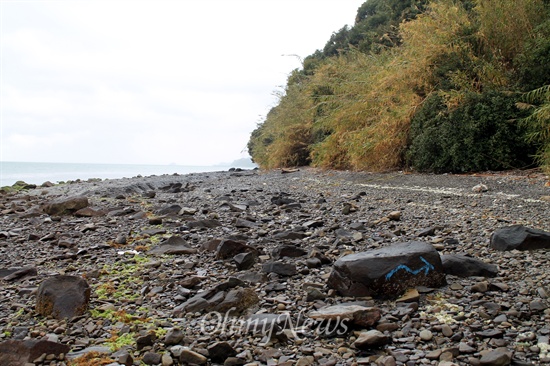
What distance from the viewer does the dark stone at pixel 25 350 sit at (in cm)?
182

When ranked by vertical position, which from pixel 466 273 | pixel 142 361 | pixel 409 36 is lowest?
pixel 142 361

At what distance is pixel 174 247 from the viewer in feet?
12.1

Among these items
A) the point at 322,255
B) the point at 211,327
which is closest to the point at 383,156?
the point at 322,255

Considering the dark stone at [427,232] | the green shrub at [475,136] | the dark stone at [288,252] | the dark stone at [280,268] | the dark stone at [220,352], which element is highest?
the green shrub at [475,136]

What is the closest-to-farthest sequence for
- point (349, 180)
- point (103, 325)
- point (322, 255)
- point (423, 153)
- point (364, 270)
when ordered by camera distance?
point (103, 325)
point (364, 270)
point (322, 255)
point (423, 153)
point (349, 180)

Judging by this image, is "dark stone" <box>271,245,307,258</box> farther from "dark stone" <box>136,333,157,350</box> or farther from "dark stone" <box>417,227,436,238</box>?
"dark stone" <box>136,333,157,350</box>

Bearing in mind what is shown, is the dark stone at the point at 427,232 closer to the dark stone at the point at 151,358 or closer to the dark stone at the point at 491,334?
the dark stone at the point at 491,334

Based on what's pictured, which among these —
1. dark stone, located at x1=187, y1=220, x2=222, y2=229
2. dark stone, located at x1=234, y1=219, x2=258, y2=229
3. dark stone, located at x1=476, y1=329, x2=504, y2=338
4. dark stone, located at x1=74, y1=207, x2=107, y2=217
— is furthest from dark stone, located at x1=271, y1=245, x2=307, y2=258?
dark stone, located at x1=74, y1=207, x2=107, y2=217

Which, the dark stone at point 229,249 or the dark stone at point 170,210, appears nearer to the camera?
the dark stone at point 229,249

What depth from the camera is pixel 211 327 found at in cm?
212

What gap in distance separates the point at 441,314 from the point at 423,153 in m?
6.51

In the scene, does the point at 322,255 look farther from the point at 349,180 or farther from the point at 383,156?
the point at 383,156

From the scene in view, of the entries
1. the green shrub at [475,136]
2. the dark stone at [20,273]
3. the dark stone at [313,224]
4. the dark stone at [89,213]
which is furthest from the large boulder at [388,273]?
the green shrub at [475,136]

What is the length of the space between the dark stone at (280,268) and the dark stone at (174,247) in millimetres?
902
